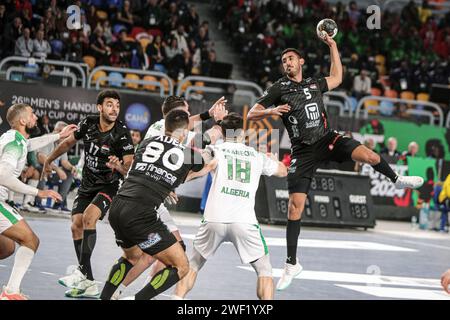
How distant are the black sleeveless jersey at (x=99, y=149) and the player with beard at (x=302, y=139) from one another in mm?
1865

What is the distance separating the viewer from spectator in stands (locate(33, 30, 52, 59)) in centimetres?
2212

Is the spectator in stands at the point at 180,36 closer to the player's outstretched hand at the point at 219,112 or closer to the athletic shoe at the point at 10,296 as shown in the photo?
the player's outstretched hand at the point at 219,112

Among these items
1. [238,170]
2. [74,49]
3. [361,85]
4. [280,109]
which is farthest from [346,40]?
[238,170]

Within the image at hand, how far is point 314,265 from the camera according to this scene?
1440cm

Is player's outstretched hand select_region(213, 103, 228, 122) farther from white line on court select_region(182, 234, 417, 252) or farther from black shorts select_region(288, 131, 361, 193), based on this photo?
white line on court select_region(182, 234, 417, 252)

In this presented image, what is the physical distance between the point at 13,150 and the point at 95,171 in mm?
1657

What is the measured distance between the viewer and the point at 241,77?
1148 inches

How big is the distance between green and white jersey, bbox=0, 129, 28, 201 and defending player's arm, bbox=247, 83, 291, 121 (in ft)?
10.3

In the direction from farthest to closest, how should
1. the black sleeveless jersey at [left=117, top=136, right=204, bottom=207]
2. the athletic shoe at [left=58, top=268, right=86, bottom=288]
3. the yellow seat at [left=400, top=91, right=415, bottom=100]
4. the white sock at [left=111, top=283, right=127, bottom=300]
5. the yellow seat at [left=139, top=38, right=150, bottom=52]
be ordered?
the yellow seat at [left=400, top=91, right=415, bottom=100] → the yellow seat at [left=139, top=38, right=150, bottom=52] → the athletic shoe at [left=58, top=268, right=86, bottom=288] → the white sock at [left=111, top=283, right=127, bottom=300] → the black sleeveless jersey at [left=117, top=136, right=204, bottom=207]

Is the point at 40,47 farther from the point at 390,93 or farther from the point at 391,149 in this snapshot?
the point at 390,93

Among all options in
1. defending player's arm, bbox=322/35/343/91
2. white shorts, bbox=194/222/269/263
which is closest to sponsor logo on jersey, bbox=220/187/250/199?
white shorts, bbox=194/222/269/263

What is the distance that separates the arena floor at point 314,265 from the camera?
11070 millimetres
